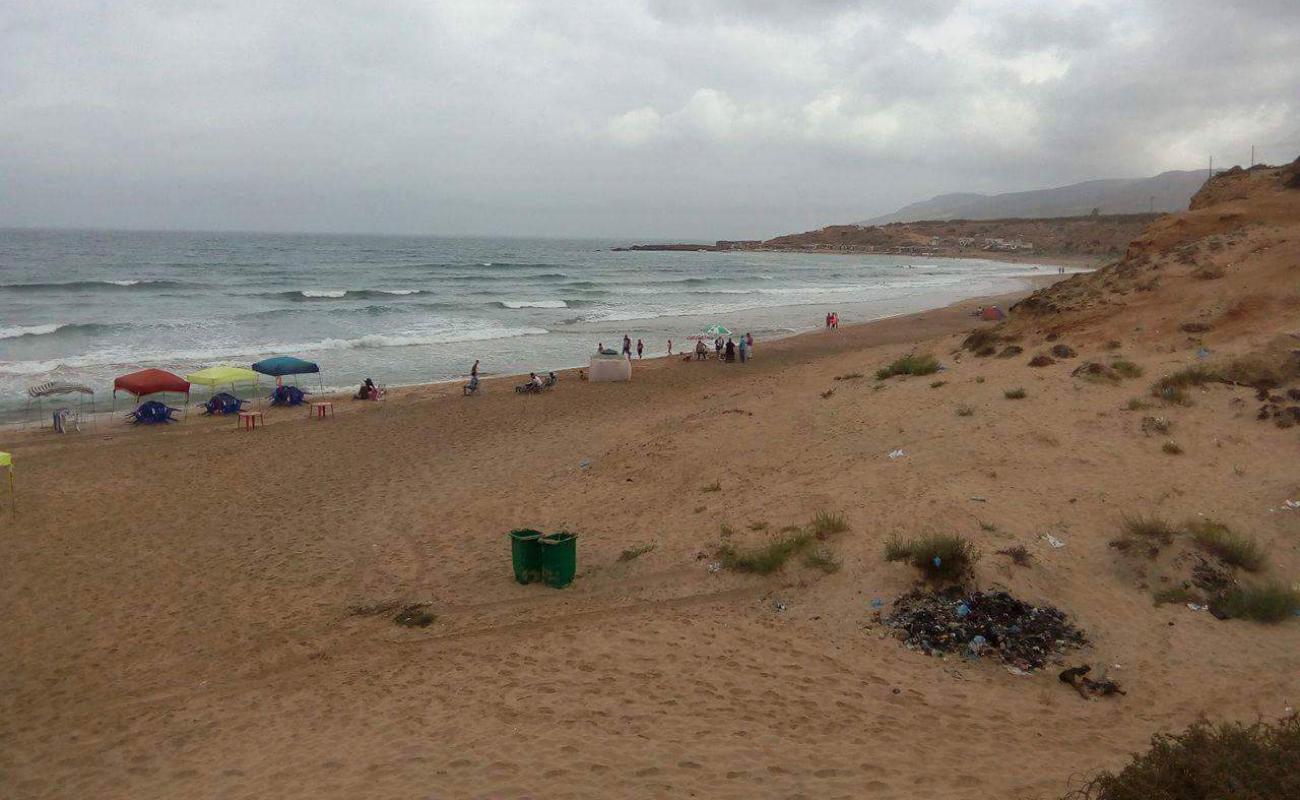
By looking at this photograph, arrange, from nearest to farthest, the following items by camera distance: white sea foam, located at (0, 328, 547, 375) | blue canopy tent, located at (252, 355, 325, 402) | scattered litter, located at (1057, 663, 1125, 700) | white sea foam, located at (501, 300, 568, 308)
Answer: scattered litter, located at (1057, 663, 1125, 700) → blue canopy tent, located at (252, 355, 325, 402) → white sea foam, located at (0, 328, 547, 375) → white sea foam, located at (501, 300, 568, 308)

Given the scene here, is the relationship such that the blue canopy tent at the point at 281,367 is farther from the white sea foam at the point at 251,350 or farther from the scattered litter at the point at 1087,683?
the scattered litter at the point at 1087,683

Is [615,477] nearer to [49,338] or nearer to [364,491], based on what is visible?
[364,491]

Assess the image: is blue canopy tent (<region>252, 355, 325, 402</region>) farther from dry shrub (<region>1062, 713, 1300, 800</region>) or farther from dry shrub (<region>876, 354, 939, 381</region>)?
dry shrub (<region>1062, 713, 1300, 800</region>)

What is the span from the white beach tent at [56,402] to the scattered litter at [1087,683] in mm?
18645

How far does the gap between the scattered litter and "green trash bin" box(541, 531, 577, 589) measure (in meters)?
4.68

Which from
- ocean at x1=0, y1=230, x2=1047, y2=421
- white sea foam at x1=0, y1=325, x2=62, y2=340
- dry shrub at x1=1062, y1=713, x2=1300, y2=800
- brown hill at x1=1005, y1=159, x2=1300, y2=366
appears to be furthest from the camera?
white sea foam at x1=0, y1=325, x2=62, y2=340

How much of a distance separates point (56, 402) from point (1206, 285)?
25.7m

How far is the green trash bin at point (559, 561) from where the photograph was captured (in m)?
8.30

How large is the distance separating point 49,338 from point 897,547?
3218 centimetres

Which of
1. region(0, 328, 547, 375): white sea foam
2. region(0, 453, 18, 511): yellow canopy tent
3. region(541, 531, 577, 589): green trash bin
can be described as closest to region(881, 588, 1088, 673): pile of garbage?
region(541, 531, 577, 589): green trash bin

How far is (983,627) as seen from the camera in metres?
6.71

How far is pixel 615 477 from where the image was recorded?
1203 centimetres

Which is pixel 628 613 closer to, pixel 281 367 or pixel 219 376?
pixel 281 367

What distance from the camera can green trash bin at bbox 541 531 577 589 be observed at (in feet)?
27.2
